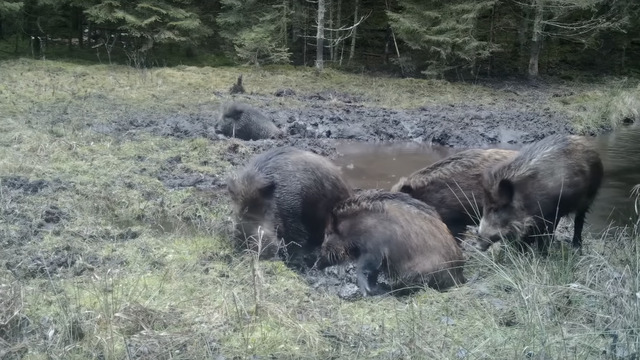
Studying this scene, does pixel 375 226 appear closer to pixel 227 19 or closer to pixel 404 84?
pixel 404 84

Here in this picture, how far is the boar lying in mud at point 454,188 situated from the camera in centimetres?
A: 710

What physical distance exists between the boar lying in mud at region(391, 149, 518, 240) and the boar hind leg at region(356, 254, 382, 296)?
118cm

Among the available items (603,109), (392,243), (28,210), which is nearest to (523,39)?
(603,109)

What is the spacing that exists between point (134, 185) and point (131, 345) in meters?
4.46

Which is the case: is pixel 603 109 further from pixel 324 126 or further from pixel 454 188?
pixel 454 188

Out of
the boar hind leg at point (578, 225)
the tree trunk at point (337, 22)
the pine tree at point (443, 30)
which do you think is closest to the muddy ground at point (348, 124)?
the pine tree at point (443, 30)

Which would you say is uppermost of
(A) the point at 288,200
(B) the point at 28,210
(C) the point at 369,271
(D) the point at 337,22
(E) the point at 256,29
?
(D) the point at 337,22

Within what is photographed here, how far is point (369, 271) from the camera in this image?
6.23 metres

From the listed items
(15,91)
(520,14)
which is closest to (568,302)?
(15,91)

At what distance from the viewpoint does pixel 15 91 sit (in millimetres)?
13969

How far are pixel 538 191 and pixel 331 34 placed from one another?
1689 cm

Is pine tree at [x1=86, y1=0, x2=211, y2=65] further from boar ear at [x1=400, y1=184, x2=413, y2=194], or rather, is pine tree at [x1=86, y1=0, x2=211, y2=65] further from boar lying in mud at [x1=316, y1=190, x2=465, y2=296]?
boar lying in mud at [x1=316, y1=190, x2=465, y2=296]

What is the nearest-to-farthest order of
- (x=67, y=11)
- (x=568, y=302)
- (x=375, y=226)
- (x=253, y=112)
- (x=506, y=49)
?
(x=568, y=302), (x=375, y=226), (x=253, y=112), (x=67, y=11), (x=506, y=49)

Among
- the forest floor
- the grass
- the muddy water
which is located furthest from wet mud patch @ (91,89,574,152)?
the muddy water
